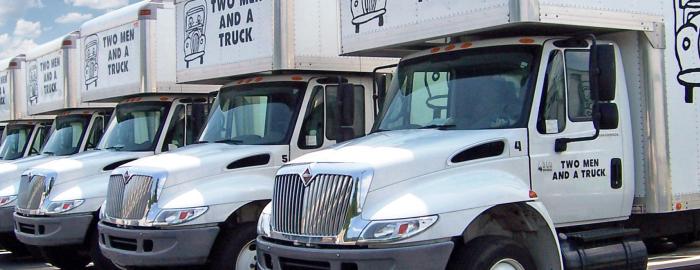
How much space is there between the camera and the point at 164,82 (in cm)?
1168

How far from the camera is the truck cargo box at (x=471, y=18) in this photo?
22.1ft

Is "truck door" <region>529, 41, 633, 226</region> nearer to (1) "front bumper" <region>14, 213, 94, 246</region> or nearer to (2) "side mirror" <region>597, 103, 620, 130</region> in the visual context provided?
(2) "side mirror" <region>597, 103, 620, 130</region>

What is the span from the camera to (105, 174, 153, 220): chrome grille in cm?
857

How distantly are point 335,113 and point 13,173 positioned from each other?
6.01 m

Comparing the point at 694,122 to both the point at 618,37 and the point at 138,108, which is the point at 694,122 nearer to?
the point at 618,37

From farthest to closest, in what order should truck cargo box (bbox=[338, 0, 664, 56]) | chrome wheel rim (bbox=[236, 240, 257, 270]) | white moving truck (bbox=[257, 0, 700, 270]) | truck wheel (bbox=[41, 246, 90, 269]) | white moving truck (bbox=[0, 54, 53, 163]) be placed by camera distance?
white moving truck (bbox=[0, 54, 53, 163])
truck wheel (bbox=[41, 246, 90, 269])
chrome wheel rim (bbox=[236, 240, 257, 270])
truck cargo box (bbox=[338, 0, 664, 56])
white moving truck (bbox=[257, 0, 700, 270])

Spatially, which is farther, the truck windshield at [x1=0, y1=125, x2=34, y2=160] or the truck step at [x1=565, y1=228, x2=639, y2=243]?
the truck windshield at [x1=0, y1=125, x2=34, y2=160]

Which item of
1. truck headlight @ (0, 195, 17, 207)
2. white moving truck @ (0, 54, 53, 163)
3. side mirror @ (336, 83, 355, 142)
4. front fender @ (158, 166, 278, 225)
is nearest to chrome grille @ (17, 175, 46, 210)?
truck headlight @ (0, 195, 17, 207)

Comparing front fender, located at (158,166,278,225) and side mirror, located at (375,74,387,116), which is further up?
side mirror, located at (375,74,387,116)

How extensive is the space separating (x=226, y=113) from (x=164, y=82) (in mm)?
2314

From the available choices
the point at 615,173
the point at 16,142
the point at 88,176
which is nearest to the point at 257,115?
the point at 88,176

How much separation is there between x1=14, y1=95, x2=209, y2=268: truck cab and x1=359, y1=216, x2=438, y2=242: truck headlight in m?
5.08

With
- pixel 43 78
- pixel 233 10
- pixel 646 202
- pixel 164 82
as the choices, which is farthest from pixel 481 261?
pixel 43 78

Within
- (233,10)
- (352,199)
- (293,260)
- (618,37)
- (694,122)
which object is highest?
(233,10)
